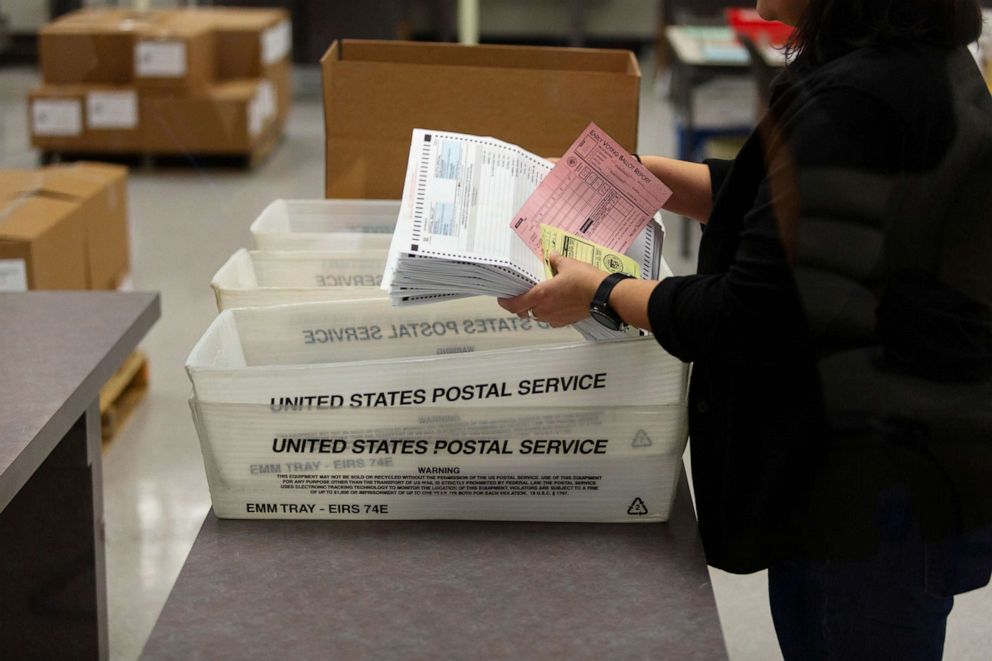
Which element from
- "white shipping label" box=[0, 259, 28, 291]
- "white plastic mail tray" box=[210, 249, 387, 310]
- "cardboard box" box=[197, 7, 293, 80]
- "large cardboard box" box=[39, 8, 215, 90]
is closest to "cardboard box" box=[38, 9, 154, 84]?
"large cardboard box" box=[39, 8, 215, 90]

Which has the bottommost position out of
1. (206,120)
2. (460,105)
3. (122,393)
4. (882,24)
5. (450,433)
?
(122,393)

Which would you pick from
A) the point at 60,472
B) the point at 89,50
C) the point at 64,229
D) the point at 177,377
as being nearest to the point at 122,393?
the point at 177,377

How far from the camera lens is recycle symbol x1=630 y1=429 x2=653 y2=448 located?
3.47ft

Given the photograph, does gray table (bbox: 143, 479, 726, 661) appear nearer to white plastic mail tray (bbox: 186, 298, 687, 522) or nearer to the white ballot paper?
white plastic mail tray (bbox: 186, 298, 687, 522)

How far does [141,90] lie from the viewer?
4.69 meters

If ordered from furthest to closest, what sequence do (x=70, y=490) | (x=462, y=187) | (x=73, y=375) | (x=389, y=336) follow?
(x=70, y=490)
(x=73, y=375)
(x=389, y=336)
(x=462, y=187)

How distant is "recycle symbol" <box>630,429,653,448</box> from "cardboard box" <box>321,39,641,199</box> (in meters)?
0.52

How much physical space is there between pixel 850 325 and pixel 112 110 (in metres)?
4.32

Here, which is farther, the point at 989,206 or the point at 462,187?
the point at 462,187

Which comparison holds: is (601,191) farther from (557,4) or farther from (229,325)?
(557,4)

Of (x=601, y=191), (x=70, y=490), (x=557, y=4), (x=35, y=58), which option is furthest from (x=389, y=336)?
(x=557, y=4)

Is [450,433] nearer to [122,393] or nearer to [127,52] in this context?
[122,393]

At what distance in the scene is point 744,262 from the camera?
2.88ft

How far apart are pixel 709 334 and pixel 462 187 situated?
0.97ft
